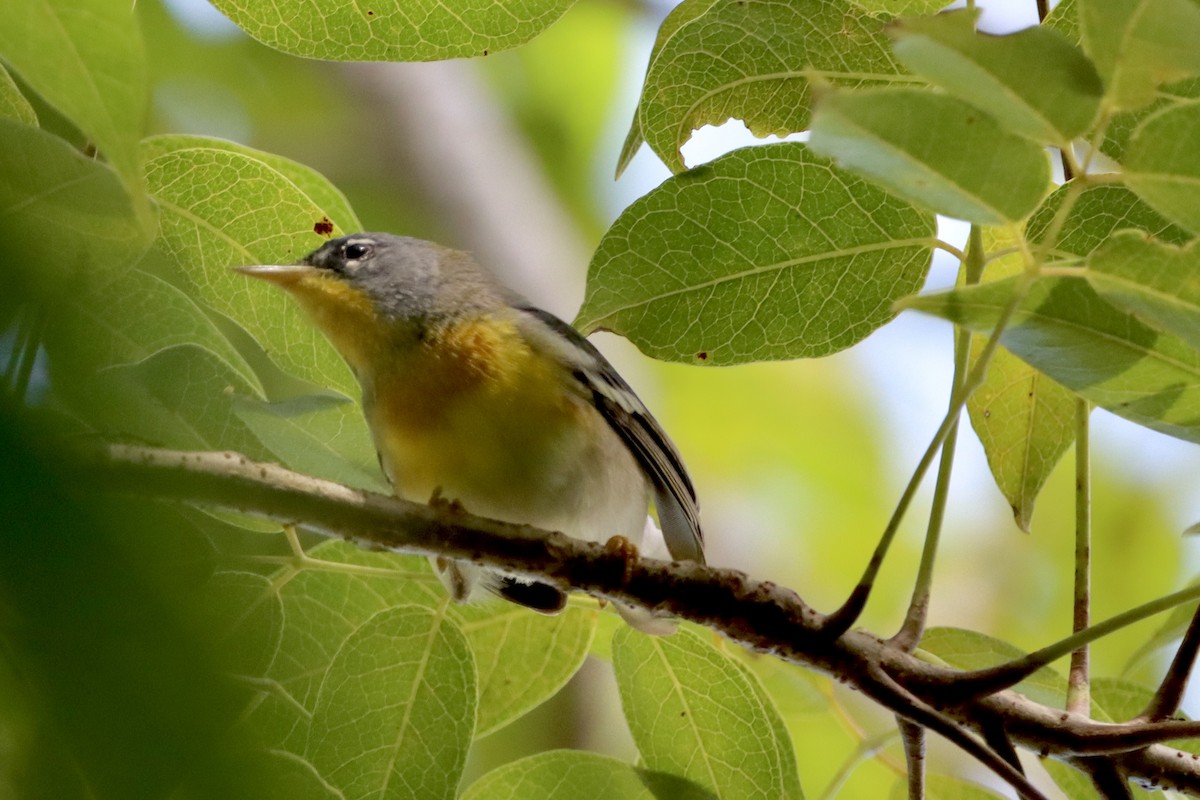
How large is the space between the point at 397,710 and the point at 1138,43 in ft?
4.80

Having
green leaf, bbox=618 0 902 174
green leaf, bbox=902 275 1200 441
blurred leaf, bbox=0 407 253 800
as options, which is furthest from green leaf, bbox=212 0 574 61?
blurred leaf, bbox=0 407 253 800

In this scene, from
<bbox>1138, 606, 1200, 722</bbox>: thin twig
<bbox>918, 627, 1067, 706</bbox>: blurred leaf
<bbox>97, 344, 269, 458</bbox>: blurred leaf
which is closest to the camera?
<bbox>97, 344, 269, 458</bbox>: blurred leaf

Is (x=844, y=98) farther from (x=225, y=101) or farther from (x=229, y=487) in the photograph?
(x=225, y=101)

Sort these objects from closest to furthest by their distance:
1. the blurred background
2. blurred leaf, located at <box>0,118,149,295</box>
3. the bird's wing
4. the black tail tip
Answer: blurred leaf, located at <box>0,118,149,295</box>
the black tail tip
the bird's wing
the blurred background

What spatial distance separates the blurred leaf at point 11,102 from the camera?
168 centimetres

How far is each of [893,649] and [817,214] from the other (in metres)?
0.68

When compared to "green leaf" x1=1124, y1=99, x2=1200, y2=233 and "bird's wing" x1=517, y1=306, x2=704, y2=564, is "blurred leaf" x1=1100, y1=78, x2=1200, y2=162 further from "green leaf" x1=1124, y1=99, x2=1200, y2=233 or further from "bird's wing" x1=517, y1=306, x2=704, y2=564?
"bird's wing" x1=517, y1=306, x2=704, y2=564

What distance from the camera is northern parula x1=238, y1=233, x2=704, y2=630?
261cm

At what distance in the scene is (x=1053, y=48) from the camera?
4.11 feet

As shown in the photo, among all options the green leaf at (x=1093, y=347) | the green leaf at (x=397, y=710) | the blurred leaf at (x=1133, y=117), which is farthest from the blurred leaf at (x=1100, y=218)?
the green leaf at (x=397, y=710)

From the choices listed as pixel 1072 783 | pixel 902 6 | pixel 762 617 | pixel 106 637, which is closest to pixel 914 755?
pixel 762 617

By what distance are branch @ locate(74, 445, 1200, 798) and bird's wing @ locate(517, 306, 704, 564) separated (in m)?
1.09

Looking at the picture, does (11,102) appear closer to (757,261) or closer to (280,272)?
(280,272)

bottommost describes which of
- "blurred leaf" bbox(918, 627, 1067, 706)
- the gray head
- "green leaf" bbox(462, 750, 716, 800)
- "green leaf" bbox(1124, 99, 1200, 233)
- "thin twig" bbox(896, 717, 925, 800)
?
"green leaf" bbox(462, 750, 716, 800)
